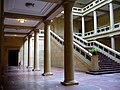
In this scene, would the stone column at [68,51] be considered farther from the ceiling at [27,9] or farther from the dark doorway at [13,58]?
the dark doorway at [13,58]

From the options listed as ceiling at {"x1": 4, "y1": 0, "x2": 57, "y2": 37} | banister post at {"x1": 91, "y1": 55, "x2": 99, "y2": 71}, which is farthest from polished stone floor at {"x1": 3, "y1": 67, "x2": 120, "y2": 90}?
ceiling at {"x1": 4, "y1": 0, "x2": 57, "y2": 37}

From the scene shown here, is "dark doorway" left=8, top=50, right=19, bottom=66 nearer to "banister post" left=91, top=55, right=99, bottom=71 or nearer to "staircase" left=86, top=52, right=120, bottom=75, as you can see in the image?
"staircase" left=86, top=52, right=120, bottom=75

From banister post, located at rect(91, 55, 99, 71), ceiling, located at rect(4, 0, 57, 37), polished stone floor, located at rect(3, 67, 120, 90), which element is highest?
ceiling, located at rect(4, 0, 57, 37)

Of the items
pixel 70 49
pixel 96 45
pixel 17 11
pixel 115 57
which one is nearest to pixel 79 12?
pixel 96 45

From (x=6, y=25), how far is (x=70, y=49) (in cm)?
799

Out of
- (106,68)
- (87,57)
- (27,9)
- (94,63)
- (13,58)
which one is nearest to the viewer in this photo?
(27,9)

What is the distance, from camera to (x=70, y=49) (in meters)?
6.46

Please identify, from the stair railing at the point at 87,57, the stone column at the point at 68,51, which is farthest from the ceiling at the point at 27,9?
the stair railing at the point at 87,57

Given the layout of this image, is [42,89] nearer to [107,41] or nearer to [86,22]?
[107,41]

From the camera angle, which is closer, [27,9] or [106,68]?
[27,9]

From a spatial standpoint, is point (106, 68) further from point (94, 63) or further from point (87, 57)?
point (87, 57)

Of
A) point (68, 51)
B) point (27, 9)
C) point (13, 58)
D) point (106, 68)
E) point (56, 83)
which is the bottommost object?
point (56, 83)

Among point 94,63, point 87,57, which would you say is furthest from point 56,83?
point 87,57

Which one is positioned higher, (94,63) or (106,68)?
(94,63)
